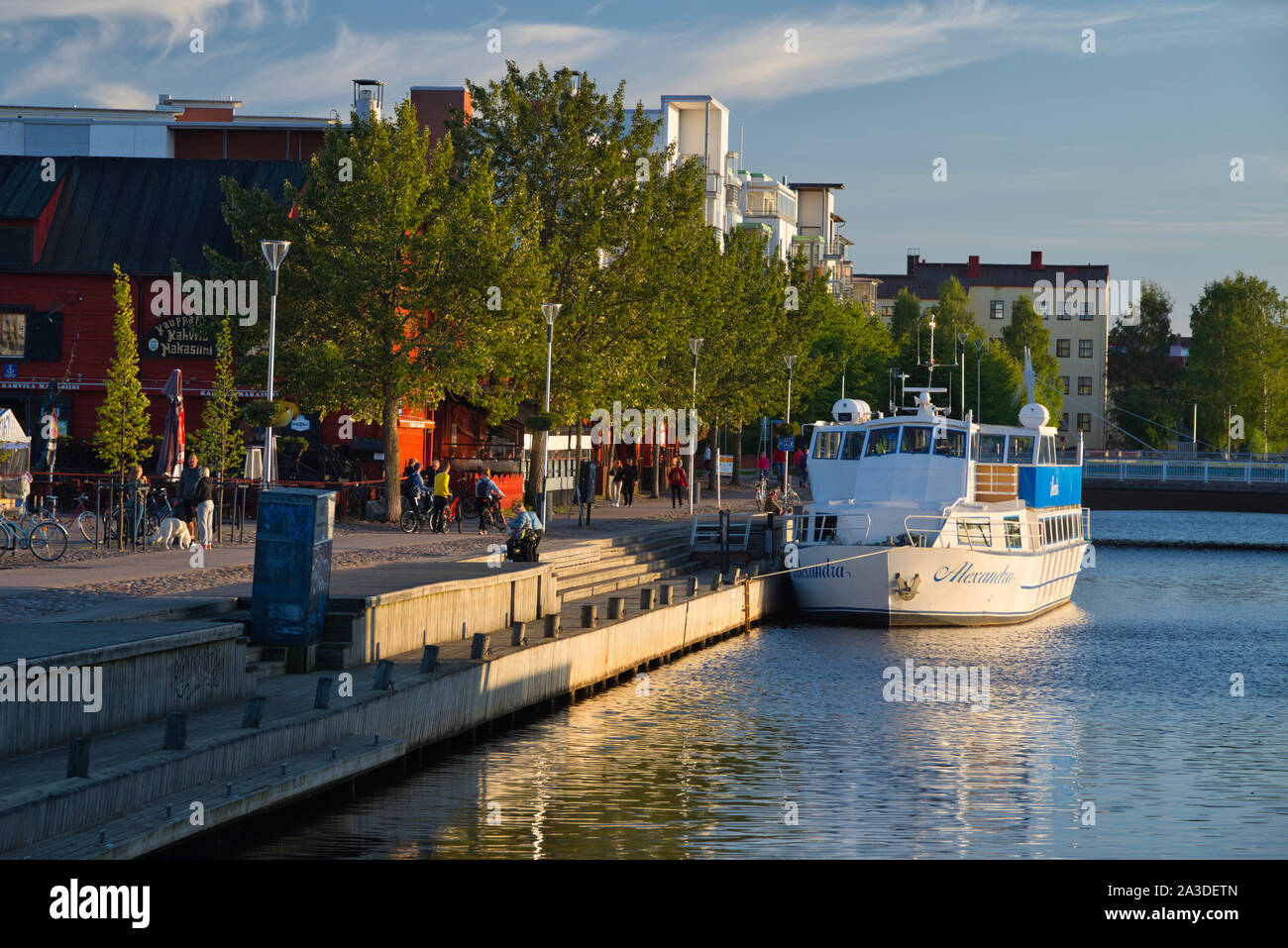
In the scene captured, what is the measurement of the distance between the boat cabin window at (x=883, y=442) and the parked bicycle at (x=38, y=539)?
19.4 m

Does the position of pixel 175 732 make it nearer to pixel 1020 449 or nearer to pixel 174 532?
pixel 174 532

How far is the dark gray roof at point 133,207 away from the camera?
45875 mm

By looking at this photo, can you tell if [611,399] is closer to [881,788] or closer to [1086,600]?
[1086,600]

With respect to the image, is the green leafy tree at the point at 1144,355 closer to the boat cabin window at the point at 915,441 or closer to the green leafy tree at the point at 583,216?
the green leafy tree at the point at 583,216

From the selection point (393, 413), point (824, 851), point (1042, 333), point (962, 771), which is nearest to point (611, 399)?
point (393, 413)

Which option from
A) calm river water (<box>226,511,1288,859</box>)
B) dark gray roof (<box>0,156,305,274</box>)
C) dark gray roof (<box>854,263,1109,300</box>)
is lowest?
calm river water (<box>226,511,1288,859</box>)

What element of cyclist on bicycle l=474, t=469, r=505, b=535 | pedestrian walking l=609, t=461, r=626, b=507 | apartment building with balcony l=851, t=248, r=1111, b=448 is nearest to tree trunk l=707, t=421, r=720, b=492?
pedestrian walking l=609, t=461, r=626, b=507

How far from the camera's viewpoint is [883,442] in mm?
39062

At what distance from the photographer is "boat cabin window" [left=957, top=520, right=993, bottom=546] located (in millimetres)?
36344

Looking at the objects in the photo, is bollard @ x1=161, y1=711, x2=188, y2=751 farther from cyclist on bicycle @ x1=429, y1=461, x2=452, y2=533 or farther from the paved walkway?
cyclist on bicycle @ x1=429, y1=461, x2=452, y2=533

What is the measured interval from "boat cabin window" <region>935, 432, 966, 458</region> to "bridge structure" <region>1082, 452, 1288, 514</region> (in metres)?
42.0

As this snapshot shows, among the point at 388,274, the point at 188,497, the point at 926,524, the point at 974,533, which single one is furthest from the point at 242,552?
the point at 974,533

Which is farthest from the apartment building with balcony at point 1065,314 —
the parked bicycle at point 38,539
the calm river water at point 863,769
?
the parked bicycle at point 38,539
